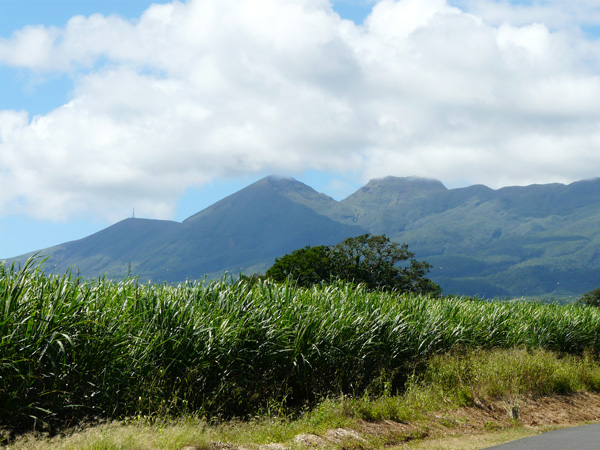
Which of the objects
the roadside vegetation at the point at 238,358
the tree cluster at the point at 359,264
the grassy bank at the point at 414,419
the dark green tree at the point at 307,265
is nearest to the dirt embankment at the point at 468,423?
the grassy bank at the point at 414,419

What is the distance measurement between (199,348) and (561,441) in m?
5.73

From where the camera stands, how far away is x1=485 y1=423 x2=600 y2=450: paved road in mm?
8359

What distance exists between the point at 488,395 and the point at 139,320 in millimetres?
7171

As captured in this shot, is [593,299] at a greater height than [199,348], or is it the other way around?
[199,348]

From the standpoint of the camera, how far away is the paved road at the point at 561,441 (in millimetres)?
8359

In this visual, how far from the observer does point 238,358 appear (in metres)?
9.52

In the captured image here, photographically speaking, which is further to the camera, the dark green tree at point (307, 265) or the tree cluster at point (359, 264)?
the tree cluster at point (359, 264)

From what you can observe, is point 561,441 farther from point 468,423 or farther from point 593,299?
point 593,299

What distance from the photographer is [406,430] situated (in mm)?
9430

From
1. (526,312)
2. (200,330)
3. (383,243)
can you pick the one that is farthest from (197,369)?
(383,243)

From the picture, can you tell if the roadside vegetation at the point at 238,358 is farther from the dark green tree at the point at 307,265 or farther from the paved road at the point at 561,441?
the dark green tree at the point at 307,265

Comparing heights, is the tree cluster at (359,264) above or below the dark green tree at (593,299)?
above

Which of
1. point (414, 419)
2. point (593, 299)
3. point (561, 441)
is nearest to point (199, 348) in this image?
point (414, 419)

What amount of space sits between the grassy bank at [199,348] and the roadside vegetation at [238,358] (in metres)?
0.02
